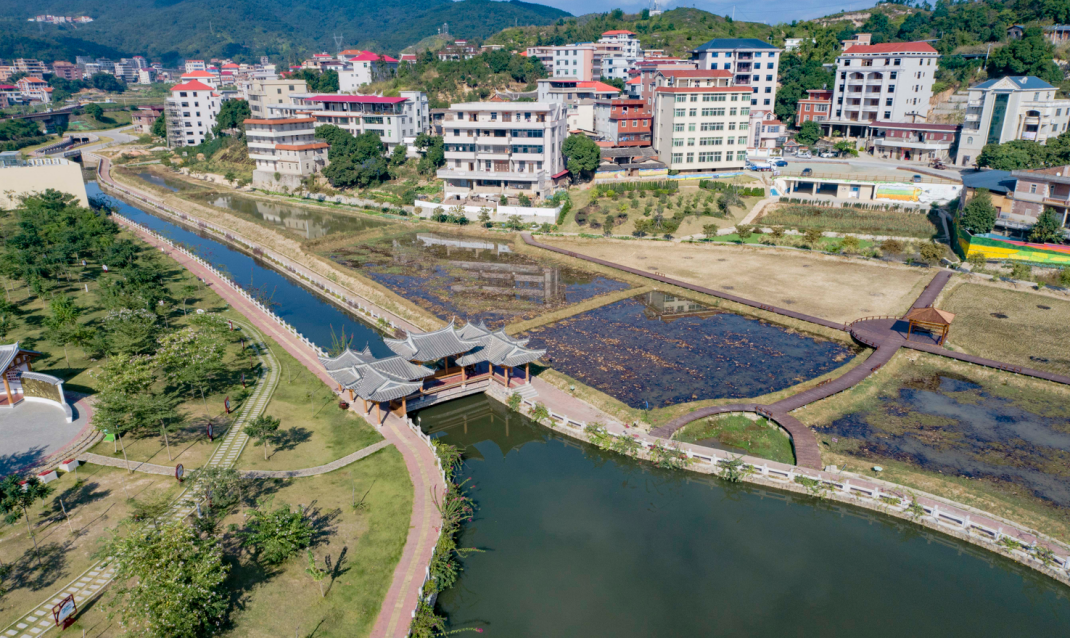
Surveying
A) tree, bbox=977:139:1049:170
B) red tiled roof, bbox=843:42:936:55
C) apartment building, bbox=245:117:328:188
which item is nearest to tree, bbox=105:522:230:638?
apartment building, bbox=245:117:328:188

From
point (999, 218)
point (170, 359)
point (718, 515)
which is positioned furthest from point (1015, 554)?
point (999, 218)

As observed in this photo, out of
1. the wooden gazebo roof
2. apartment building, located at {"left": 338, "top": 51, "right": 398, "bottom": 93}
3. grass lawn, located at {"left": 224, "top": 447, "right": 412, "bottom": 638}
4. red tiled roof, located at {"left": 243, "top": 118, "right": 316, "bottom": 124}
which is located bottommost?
grass lawn, located at {"left": 224, "top": 447, "right": 412, "bottom": 638}

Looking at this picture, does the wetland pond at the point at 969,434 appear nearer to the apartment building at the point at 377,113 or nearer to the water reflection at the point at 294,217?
the water reflection at the point at 294,217

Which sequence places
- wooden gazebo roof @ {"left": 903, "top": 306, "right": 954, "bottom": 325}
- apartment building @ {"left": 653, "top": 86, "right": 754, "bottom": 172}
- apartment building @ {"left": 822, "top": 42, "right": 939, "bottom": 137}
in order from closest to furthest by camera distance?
wooden gazebo roof @ {"left": 903, "top": 306, "right": 954, "bottom": 325} < apartment building @ {"left": 653, "top": 86, "right": 754, "bottom": 172} < apartment building @ {"left": 822, "top": 42, "right": 939, "bottom": 137}

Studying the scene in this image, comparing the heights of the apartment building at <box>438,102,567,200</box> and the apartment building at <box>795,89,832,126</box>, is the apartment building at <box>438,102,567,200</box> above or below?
below

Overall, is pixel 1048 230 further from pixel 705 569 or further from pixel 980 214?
pixel 705 569

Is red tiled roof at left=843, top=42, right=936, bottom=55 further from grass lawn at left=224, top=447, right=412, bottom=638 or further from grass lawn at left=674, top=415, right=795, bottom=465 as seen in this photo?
grass lawn at left=224, top=447, right=412, bottom=638

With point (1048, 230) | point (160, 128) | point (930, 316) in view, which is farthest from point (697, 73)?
point (160, 128)

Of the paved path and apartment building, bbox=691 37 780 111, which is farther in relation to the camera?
apartment building, bbox=691 37 780 111
